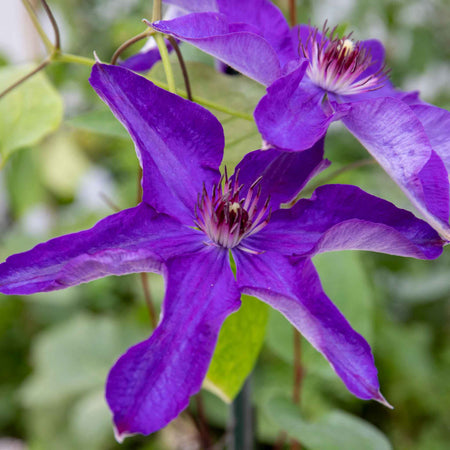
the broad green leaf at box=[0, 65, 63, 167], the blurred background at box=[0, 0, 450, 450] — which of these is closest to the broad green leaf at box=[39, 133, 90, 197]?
the blurred background at box=[0, 0, 450, 450]

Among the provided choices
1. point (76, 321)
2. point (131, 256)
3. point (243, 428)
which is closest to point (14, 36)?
point (76, 321)

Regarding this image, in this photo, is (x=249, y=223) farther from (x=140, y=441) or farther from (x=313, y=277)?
(x=140, y=441)

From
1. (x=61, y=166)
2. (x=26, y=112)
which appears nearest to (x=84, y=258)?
(x=26, y=112)

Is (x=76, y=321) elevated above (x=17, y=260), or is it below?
below

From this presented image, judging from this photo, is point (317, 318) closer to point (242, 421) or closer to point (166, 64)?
point (166, 64)

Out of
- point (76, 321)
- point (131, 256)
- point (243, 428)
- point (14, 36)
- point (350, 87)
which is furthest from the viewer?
point (14, 36)

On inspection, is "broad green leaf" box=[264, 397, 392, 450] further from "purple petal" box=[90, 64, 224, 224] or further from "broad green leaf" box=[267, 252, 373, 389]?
"purple petal" box=[90, 64, 224, 224]

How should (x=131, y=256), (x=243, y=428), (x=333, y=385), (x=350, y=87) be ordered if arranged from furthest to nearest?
(x=333, y=385) → (x=243, y=428) → (x=350, y=87) → (x=131, y=256)
